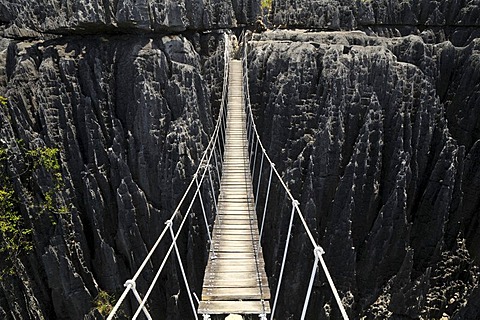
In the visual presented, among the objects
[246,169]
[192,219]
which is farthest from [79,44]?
[246,169]

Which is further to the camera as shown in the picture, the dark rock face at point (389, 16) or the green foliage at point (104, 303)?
the dark rock face at point (389, 16)

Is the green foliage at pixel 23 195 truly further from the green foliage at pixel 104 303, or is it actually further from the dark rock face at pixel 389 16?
the dark rock face at pixel 389 16

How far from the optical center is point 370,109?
1148 centimetres

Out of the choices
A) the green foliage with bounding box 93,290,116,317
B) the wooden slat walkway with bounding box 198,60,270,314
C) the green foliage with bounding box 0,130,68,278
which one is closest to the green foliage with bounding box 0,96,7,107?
the green foliage with bounding box 0,130,68,278

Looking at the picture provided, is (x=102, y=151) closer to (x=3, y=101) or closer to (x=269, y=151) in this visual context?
(x=3, y=101)

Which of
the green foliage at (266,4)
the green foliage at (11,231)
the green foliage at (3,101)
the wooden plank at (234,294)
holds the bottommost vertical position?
the green foliage at (11,231)

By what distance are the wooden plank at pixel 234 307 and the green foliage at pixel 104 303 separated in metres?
8.43

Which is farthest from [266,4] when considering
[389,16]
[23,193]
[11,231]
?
[11,231]

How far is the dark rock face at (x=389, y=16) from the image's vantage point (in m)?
15.3

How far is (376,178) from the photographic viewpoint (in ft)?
37.6

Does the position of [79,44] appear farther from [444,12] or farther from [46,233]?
[444,12]

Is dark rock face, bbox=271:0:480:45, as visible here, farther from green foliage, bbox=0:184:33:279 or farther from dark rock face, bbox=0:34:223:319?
green foliage, bbox=0:184:33:279

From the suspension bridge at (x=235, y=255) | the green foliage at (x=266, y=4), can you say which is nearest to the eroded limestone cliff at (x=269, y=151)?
the suspension bridge at (x=235, y=255)

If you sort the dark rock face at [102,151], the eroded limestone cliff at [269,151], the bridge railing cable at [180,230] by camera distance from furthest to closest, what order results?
the dark rock face at [102,151] < the eroded limestone cliff at [269,151] < the bridge railing cable at [180,230]
